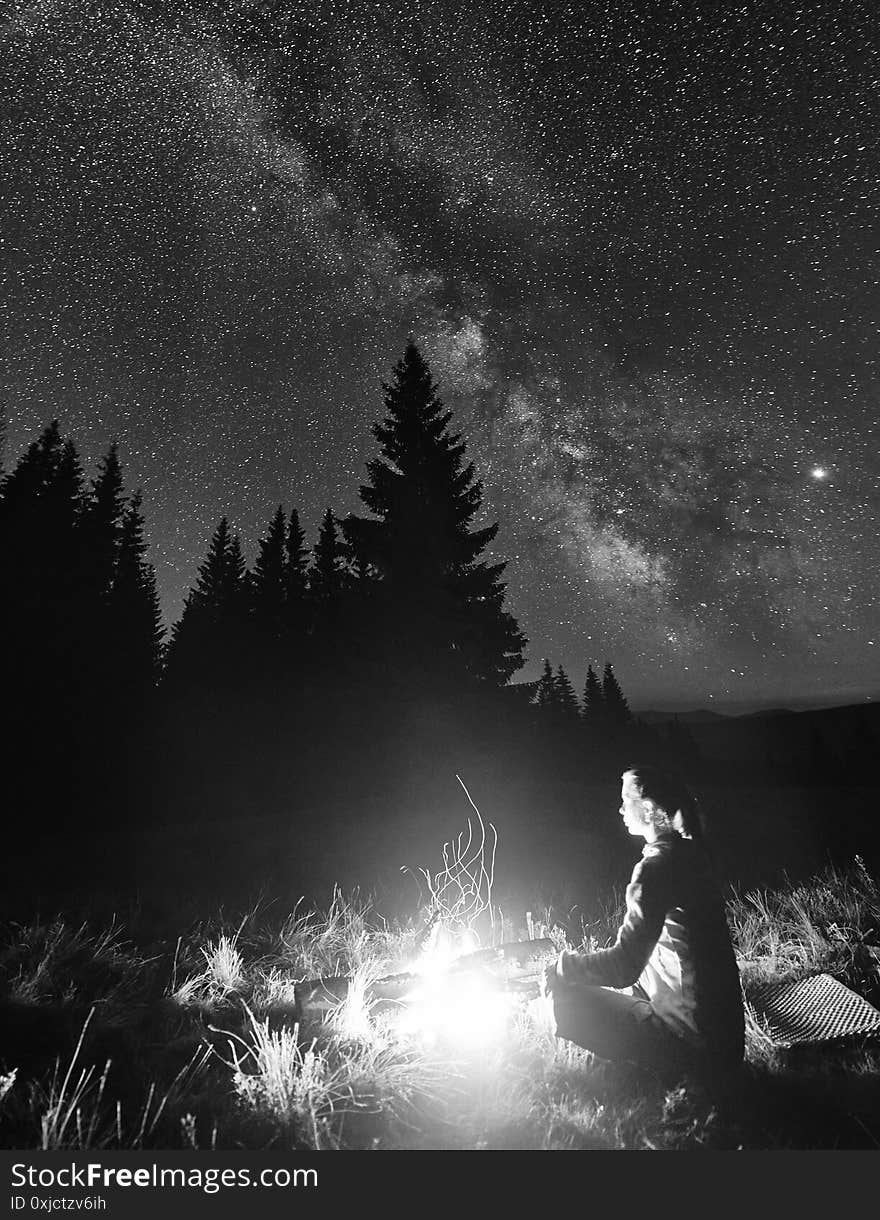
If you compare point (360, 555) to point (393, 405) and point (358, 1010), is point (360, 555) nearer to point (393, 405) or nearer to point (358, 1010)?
point (393, 405)

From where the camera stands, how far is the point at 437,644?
15289mm

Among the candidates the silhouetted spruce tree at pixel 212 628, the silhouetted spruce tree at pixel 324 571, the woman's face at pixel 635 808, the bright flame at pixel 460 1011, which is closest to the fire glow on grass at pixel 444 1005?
the bright flame at pixel 460 1011

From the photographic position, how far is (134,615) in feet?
83.5

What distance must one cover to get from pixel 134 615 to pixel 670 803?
26.4 m

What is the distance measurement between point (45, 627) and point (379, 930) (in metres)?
19.6

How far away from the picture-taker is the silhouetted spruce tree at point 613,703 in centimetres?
4781

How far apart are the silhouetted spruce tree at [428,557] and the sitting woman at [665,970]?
1178 centimetres

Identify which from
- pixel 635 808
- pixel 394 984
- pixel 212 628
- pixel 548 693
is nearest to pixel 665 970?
pixel 635 808

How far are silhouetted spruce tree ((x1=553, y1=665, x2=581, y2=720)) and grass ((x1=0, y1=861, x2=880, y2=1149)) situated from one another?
4445 cm

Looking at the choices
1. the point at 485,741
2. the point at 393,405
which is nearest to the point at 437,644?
the point at 485,741

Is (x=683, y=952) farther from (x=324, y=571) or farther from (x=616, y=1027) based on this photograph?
(x=324, y=571)

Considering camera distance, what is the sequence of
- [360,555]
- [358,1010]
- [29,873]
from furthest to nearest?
[360,555]
[29,873]
[358,1010]

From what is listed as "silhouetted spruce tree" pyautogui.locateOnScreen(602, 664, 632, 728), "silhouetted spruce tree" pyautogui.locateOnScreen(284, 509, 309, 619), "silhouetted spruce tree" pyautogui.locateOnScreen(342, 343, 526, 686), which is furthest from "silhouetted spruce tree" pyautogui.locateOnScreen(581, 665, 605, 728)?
"silhouetted spruce tree" pyautogui.locateOnScreen(342, 343, 526, 686)

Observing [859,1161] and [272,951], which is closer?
[859,1161]
